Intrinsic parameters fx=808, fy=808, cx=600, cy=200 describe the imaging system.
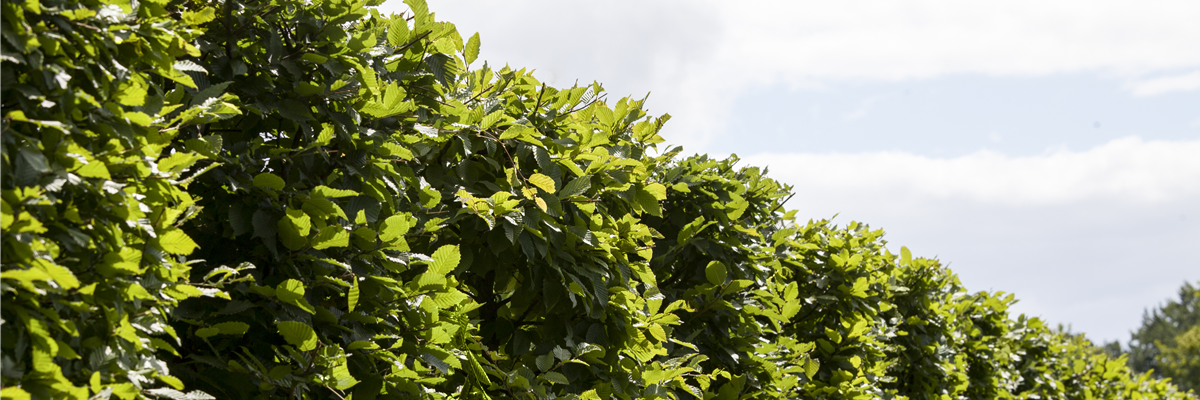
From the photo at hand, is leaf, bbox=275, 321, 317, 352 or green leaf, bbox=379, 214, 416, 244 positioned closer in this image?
leaf, bbox=275, 321, 317, 352

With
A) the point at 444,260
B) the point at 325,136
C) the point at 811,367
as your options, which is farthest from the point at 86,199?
the point at 811,367

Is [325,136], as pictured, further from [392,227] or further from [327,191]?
[392,227]

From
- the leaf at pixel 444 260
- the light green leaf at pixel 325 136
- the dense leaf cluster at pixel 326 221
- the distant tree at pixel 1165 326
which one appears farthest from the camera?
the distant tree at pixel 1165 326

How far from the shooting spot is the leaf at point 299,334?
256 centimetres

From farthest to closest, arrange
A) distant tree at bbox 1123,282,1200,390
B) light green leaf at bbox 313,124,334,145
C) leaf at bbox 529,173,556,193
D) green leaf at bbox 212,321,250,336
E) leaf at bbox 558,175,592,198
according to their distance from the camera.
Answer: distant tree at bbox 1123,282,1200,390
leaf at bbox 558,175,592,198
leaf at bbox 529,173,556,193
light green leaf at bbox 313,124,334,145
green leaf at bbox 212,321,250,336

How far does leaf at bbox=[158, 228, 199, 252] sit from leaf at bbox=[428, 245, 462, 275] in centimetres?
101

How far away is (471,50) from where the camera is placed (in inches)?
155

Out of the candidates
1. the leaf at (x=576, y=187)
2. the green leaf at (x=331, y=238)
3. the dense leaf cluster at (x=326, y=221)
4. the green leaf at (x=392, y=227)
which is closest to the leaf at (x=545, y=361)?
the dense leaf cluster at (x=326, y=221)

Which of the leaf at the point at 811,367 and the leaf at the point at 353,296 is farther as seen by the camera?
the leaf at the point at 811,367

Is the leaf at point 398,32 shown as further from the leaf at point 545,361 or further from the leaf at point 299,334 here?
the leaf at point 545,361

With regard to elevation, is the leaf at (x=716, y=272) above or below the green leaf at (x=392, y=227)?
above

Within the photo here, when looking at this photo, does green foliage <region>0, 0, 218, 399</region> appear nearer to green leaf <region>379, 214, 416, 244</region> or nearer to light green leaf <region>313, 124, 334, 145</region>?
light green leaf <region>313, 124, 334, 145</region>

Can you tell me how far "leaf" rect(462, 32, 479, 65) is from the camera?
153 inches

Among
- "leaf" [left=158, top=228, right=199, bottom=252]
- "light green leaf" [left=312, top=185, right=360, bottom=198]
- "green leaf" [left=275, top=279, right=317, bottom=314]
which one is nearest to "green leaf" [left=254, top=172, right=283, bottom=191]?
"light green leaf" [left=312, top=185, right=360, bottom=198]
